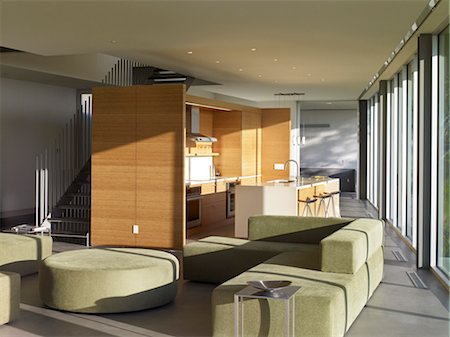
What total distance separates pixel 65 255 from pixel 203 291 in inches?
55.6

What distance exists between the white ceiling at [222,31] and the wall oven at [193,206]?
2.10 m

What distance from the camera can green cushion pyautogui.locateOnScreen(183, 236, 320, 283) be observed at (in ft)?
22.6

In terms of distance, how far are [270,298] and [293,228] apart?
3.17 m

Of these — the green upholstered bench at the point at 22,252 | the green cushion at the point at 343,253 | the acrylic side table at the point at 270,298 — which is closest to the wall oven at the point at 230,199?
the green upholstered bench at the point at 22,252

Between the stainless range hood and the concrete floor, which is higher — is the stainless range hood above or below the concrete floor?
above

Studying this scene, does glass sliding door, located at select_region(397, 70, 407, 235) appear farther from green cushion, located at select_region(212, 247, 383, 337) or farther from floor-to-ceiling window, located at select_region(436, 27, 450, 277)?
green cushion, located at select_region(212, 247, 383, 337)

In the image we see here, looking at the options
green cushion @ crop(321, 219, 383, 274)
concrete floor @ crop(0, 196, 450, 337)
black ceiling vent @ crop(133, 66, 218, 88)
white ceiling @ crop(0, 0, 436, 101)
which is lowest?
concrete floor @ crop(0, 196, 450, 337)

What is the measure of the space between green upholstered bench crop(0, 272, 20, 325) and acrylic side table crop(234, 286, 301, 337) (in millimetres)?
1925

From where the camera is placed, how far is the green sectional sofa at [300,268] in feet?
15.5

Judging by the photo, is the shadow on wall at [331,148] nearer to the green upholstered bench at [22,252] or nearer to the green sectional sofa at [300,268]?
the green sectional sofa at [300,268]

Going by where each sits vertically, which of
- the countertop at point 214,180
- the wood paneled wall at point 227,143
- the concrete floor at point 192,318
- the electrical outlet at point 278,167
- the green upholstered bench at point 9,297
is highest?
the wood paneled wall at point 227,143

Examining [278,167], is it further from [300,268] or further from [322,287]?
[322,287]

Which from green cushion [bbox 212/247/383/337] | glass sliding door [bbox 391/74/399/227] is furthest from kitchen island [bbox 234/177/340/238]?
green cushion [bbox 212/247/383/337]

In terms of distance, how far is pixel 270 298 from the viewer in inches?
168
